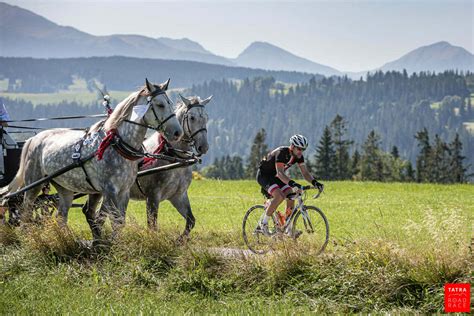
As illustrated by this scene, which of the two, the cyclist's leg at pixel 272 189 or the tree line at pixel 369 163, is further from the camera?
the tree line at pixel 369 163

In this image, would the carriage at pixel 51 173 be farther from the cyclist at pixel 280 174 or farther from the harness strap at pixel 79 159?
the cyclist at pixel 280 174

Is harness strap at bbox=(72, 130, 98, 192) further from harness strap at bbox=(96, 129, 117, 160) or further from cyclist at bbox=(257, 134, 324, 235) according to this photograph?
cyclist at bbox=(257, 134, 324, 235)

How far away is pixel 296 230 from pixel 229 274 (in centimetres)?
178

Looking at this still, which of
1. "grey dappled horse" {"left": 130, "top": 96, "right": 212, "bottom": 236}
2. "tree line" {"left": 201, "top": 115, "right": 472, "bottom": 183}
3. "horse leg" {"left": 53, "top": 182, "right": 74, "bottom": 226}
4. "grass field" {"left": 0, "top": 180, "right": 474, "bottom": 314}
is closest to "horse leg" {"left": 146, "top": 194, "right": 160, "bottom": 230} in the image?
"grey dappled horse" {"left": 130, "top": 96, "right": 212, "bottom": 236}

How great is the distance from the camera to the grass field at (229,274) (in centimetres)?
904

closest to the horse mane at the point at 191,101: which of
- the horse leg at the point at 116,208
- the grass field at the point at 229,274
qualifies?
the horse leg at the point at 116,208

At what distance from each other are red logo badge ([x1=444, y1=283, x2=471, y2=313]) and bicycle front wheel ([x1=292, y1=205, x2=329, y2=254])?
2.55 metres

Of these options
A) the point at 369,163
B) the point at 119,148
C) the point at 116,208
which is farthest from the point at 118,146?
the point at 369,163

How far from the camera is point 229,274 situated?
10.3 m

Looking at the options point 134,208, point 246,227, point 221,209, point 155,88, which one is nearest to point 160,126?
point 155,88

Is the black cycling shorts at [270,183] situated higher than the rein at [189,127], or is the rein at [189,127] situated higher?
the rein at [189,127]

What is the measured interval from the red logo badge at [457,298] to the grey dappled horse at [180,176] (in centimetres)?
500

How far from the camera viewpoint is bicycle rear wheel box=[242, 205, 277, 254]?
35.8 ft

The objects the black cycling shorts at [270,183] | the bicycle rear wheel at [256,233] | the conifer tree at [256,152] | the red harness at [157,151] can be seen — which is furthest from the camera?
the conifer tree at [256,152]
